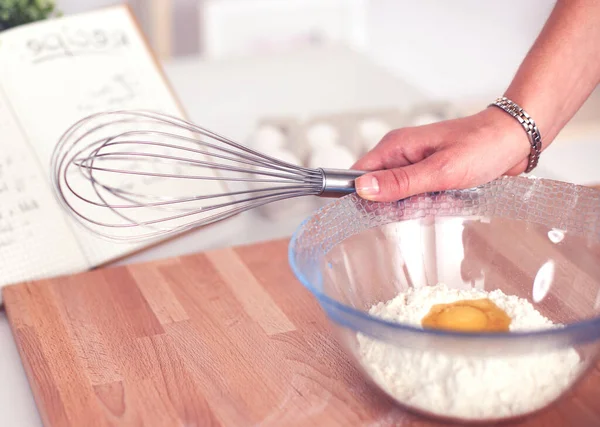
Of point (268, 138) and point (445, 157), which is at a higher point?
point (445, 157)

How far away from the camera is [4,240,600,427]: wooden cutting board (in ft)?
2.21

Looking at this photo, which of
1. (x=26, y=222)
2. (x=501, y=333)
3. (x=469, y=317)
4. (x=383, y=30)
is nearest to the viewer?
(x=501, y=333)

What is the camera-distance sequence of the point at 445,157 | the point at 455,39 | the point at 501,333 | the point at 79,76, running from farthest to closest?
the point at 455,39 → the point at 79,76 → the point at 445,157 → the point at 501,333

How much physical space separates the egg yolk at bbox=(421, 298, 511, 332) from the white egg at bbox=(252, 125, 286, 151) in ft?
1.70

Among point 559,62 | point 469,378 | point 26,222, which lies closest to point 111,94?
point 26,222

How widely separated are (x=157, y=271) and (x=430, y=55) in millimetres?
2075

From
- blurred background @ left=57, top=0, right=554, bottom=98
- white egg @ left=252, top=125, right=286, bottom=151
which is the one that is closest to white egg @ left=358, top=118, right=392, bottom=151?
white egg @ left=252, top=125, right=286, bottom=151

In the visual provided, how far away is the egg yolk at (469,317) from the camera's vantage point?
0.67 m

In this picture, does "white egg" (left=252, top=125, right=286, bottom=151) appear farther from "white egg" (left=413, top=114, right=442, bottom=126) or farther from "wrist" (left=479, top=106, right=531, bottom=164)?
"wrist" (left=479, top=106, right=531, bottom=164)

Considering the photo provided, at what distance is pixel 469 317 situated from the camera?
2.23 ft

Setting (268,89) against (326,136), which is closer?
(326,136)

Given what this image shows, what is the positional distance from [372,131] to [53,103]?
463mm

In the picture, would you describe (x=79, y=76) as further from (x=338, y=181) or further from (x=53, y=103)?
(x=338, y=181)

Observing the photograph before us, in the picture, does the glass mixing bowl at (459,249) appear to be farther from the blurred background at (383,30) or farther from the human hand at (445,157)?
the blurred background at (383,30)
